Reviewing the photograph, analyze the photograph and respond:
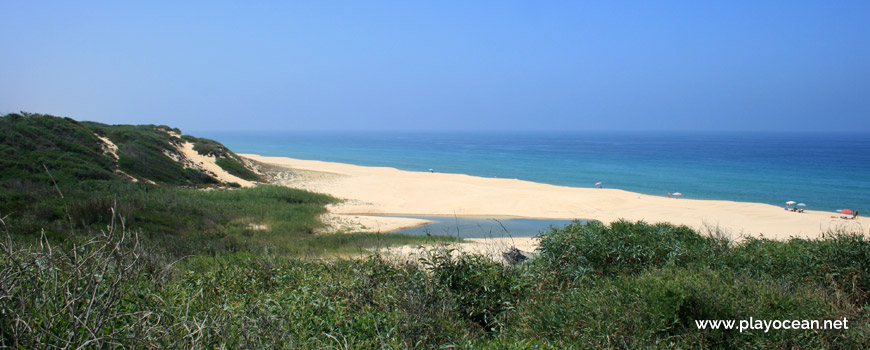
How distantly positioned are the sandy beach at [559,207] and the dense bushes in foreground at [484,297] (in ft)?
43.6

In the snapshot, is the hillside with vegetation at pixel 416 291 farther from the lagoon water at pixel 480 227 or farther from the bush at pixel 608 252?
the lagoon water at pixel 480 227

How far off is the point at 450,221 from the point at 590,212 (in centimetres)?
855

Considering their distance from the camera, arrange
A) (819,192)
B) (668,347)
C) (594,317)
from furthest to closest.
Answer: (819,192) < (594,317) < (668,347)

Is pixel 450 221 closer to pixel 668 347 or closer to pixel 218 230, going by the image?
pixel 218 230

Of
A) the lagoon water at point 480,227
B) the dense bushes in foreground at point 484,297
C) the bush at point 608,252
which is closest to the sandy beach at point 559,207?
the lagoon water at point 480,227

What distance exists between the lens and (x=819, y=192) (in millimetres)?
38562

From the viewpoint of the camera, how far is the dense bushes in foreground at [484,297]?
145 inches

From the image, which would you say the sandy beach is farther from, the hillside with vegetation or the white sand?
the hillside with vegetation

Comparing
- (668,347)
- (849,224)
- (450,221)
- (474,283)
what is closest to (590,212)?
(450,221)

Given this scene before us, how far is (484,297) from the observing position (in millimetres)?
7664

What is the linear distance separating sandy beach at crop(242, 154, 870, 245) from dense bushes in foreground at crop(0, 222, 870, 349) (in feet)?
43.6

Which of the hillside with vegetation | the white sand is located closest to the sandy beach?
the white sand

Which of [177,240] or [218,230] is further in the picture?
[218,230]

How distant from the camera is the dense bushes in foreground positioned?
3.68 metres
